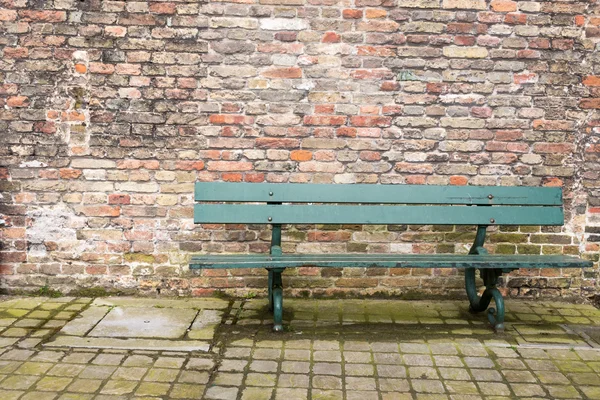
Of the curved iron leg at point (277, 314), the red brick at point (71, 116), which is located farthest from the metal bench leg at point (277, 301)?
the red brick at point (71, 116)

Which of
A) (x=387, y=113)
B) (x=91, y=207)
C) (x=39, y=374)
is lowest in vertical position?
(x=39, y=374)

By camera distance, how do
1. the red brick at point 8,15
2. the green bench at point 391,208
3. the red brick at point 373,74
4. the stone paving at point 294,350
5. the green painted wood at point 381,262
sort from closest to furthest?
the stone paving at point 294,350 < the green painted wood at point 381,262 < the green bench at point 391,208 < the red brick at point 8,15 < the red brick at point 373,74

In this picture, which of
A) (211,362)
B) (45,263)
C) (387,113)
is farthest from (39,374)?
(387,113)

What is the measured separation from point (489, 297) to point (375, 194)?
3.52ft

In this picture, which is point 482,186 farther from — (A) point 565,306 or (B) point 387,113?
(A) point 565,306

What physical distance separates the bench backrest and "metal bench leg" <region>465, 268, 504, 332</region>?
1.26 ft

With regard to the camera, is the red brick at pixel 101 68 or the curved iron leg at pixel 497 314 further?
the red brick at pixel 101 68

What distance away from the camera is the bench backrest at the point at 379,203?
12.7 ft

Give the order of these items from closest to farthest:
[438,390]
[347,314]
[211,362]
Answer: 1. [438,390]
2. [211,362]
3. [347,314]

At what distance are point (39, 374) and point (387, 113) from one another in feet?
9.52

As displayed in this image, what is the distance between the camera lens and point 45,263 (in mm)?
4293

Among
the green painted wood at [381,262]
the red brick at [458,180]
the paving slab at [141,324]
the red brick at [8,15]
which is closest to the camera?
the paving slab at [141,324]

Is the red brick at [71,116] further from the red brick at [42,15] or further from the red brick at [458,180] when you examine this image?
the red brick at [458,180]

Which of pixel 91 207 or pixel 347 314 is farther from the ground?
pixel 91 207
